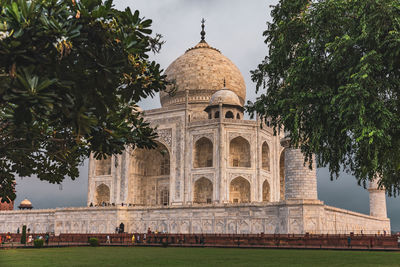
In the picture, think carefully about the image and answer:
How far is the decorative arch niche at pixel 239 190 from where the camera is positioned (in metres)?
34.0

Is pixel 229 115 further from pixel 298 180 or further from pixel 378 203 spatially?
pixel 378 203

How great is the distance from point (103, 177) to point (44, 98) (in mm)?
31775

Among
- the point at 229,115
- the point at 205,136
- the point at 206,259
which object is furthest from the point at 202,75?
the point at 206,259

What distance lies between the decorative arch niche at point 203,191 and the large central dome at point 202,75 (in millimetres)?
7223

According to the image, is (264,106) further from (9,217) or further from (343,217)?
(9,217)

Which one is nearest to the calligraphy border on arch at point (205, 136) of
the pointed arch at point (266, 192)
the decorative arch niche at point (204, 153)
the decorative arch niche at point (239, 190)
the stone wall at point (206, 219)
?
the decorative arch niche at point (204, 153)

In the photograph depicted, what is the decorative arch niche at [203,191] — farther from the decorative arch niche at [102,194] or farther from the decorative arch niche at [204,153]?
the decorative arch niche at [102,194]

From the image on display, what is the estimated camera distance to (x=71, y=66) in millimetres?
6316

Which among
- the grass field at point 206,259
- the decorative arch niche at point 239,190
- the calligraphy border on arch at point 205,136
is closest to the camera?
the grass field at point 206,259

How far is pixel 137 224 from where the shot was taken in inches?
1198

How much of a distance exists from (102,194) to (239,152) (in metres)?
12.4

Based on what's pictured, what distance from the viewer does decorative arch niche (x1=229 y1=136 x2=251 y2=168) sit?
34.4 metres

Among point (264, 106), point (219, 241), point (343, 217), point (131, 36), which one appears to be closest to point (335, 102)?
point (264, 106)

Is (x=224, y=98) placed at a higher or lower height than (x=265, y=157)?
higher
